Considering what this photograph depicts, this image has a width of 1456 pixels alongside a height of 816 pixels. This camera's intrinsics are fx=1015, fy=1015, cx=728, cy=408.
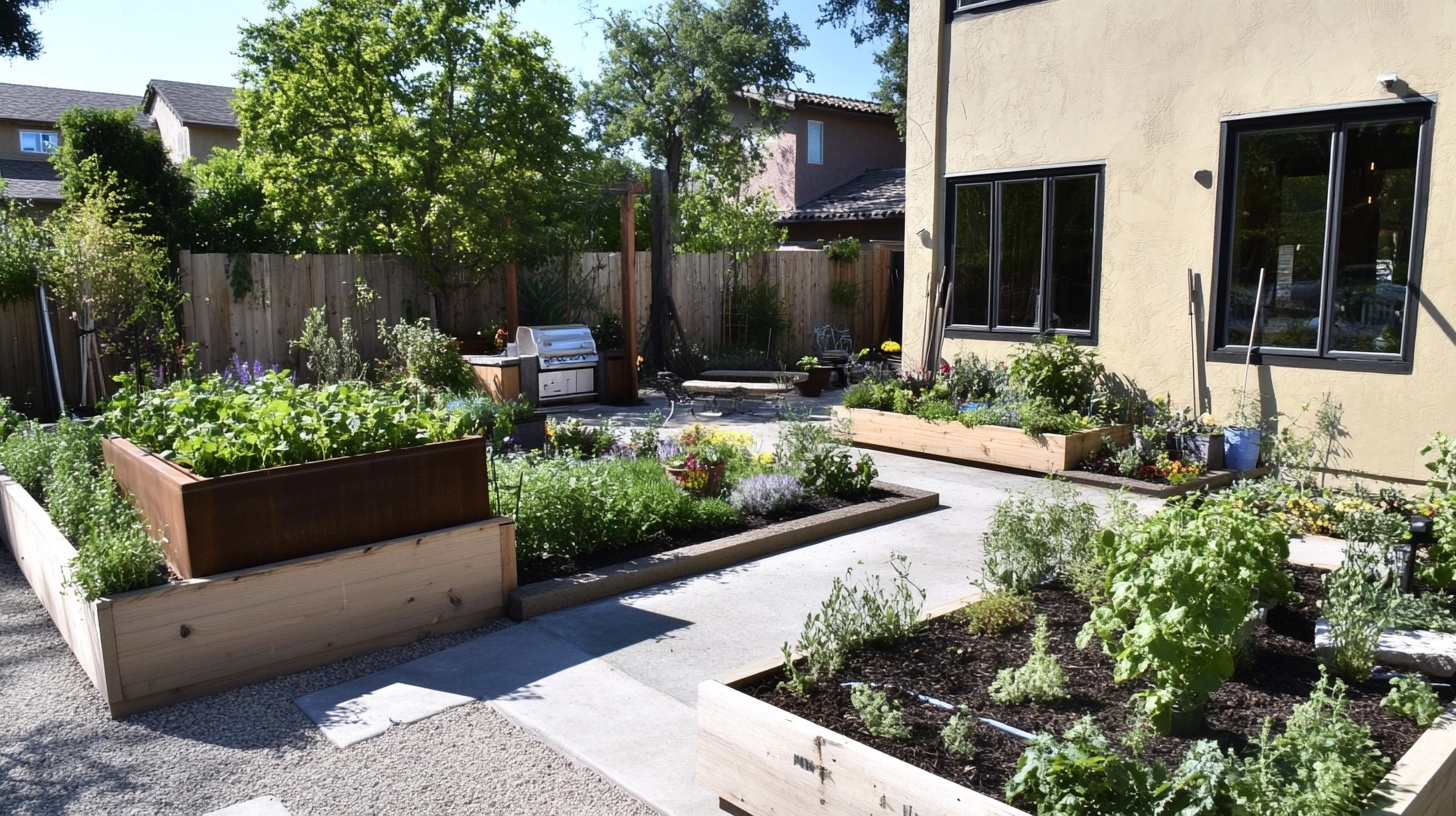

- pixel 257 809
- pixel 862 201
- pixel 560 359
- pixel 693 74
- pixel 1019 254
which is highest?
pixel 693 74

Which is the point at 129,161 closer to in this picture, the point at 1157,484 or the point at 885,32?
the point at 1157,484

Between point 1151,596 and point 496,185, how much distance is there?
36.2 ft

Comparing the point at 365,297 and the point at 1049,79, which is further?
the point at 365,297

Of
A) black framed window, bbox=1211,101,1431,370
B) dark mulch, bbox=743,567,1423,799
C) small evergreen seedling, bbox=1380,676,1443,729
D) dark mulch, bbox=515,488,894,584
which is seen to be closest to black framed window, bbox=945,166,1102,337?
black framed window, bbox=1211,101,1431,370

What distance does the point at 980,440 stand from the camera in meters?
8.82

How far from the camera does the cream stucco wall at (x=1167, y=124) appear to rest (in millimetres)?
7332

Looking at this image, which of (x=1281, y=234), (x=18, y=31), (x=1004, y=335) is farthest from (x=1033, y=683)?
(x=18, y=31)

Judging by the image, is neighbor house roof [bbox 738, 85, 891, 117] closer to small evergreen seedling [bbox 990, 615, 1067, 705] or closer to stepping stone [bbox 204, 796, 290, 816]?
small evergreen seedling [bbox 990, 615, 1067, 705]

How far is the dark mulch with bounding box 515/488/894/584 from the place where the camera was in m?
5.52

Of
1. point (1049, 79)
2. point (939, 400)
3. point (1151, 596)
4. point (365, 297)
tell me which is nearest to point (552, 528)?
point (1151, 596)

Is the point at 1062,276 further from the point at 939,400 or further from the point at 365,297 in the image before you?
the point at 365,297

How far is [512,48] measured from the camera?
13062 millimetres

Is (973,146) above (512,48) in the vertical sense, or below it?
below

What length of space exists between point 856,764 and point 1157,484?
18.6ft
